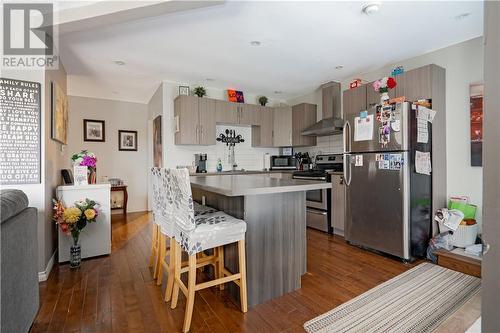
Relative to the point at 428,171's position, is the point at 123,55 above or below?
above

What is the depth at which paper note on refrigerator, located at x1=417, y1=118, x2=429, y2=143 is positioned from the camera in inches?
106

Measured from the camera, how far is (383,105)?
279cm

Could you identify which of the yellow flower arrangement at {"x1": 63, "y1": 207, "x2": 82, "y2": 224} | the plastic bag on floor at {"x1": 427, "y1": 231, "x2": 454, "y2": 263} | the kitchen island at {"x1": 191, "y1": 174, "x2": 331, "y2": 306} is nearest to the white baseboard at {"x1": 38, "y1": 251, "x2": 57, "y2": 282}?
the yellow flower arrangement at {"x1": 63, "y1": 207, "x2": 82, "y2": 224}

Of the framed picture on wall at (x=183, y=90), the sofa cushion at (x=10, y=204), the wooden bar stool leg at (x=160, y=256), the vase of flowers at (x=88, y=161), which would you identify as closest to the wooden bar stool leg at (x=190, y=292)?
the wooden bar stool leg at (x=160, y=256)

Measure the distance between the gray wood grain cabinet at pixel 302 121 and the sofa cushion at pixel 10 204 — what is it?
4.08 metres

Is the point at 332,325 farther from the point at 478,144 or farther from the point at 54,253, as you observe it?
the point at 54,253

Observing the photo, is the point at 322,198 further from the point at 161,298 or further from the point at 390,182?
the point at 161,298

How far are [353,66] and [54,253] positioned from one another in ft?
14.5

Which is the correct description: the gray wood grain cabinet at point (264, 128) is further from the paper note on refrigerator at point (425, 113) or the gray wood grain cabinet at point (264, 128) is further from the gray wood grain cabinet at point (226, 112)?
the paper note on refrigerator at point (425, 113)

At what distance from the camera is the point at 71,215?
8.14 feet

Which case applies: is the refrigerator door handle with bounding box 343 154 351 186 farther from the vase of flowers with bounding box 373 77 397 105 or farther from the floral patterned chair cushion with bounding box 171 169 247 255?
the floral patterned chair cushion with bounding box 171 169 247 255

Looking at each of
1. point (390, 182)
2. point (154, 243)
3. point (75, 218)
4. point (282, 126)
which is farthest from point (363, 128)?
point (75, 218)

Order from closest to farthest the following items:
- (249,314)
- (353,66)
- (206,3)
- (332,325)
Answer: (332,325)
(249,314)
(206,3)
(353,66)

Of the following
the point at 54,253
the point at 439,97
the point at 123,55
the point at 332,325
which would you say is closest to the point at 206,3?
the point at 123,55
